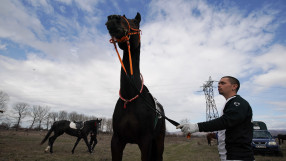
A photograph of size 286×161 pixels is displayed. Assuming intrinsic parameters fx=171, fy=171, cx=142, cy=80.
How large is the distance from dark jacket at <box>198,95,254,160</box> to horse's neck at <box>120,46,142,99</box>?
119cm

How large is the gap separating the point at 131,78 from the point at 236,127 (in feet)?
5.54

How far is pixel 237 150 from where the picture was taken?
7.34ft

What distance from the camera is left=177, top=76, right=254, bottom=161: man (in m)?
2.14

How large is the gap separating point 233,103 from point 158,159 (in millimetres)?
2266

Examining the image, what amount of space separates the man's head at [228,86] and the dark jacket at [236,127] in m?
0.27

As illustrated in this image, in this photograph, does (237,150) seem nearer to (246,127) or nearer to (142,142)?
(246,127)

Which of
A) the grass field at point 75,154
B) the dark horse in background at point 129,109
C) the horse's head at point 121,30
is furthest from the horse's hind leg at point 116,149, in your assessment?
the grass field at point 75,154

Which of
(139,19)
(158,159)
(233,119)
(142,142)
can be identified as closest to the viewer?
(233,119)

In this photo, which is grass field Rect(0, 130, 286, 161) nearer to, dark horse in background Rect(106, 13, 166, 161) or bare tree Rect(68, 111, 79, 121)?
dark horse in background Rect(106, 13, 166, 161)

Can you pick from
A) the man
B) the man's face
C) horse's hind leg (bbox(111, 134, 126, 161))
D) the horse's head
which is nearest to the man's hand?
the man

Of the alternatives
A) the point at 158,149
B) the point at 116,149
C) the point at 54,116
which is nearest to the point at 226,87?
the point at 116,149

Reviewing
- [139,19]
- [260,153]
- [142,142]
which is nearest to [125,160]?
[142,142]

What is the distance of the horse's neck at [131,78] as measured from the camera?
285 cm

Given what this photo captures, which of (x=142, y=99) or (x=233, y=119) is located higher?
(x=142, y=99)
